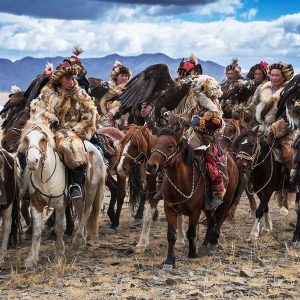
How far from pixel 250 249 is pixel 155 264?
1933 millimetres

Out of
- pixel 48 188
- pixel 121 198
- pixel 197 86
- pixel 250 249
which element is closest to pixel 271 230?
pixel 250 249

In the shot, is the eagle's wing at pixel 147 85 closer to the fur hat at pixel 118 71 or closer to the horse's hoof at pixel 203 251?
the horse's hoof at pixel 203 251

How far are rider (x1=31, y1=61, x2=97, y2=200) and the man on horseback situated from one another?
3.29 meters

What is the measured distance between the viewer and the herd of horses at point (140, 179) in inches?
332

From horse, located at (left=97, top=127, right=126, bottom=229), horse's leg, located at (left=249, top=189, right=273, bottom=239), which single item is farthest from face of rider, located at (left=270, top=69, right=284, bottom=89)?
horse, located at (left=97, top=127, right=126, bottom=229)

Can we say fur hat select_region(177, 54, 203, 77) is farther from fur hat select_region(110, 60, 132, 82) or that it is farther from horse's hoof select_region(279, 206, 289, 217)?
fur hat select_region(110, 60, 132, 82)

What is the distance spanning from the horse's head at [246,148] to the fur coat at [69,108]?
2.56 metres

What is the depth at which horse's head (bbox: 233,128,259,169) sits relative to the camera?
10.4m

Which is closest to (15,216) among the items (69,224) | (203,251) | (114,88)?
(69,224)

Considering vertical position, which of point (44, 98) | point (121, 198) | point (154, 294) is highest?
point (44, 98)

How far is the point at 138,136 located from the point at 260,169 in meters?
2.49

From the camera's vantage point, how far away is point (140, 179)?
38.0ft

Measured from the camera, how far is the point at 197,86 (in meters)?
8.99

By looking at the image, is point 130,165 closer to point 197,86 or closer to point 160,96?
point 160,96
